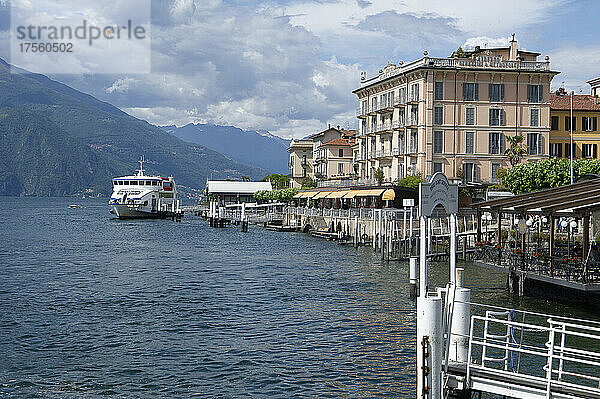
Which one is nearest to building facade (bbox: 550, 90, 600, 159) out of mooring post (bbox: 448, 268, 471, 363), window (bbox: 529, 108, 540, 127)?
window (bbox: 529, 108, 540, 127)

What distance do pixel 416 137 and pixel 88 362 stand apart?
64.9m

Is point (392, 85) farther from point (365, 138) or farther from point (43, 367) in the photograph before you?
point (43, 367)

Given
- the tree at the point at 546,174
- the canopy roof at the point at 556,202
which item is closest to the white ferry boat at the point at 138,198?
the tree at the point at 546,174

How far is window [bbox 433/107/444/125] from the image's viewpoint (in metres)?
80.9

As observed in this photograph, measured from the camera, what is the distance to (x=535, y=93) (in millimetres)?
82125

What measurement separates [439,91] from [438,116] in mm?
2833

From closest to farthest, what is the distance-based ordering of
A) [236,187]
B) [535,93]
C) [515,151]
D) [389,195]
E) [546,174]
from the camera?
[546,174]
[389,195]
[515,151]
[535,93]
[236,187]

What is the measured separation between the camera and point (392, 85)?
8800cm

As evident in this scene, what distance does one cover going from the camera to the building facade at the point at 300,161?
138m

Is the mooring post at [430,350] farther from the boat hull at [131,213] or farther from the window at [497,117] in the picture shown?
the boat hull at [131,213]

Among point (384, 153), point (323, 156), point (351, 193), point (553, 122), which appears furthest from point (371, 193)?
point (323, 156)

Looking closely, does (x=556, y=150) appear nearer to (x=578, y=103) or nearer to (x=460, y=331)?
(x=578, y=103)

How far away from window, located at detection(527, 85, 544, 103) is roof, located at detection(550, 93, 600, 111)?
2054 millimetres

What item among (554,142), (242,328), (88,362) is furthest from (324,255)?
(554,142)
